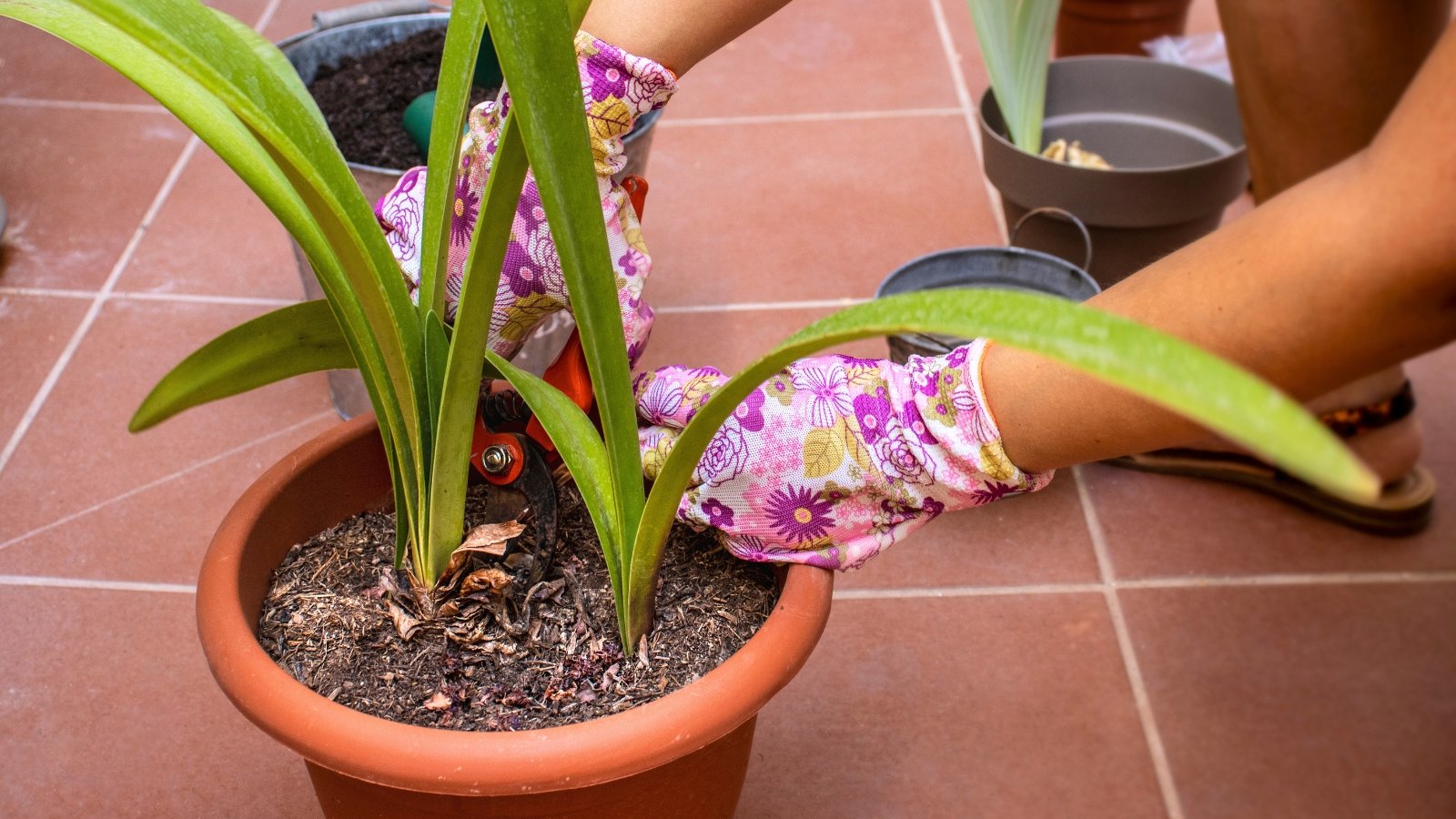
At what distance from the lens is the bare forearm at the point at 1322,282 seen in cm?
50

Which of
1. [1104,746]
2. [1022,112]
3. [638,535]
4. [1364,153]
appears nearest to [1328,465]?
[1364,153]

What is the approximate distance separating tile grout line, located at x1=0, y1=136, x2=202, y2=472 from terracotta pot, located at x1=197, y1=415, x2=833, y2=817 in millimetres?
643

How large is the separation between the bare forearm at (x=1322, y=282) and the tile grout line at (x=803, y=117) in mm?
1184

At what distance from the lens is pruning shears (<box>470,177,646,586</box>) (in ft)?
2.45

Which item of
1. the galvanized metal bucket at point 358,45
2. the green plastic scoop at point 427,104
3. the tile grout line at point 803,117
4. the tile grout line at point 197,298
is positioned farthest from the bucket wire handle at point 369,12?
the tile grout line at point 803,117

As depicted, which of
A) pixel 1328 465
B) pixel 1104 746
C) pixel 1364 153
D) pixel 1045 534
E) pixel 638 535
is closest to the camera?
pixel 1328 465

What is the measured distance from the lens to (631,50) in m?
0.75

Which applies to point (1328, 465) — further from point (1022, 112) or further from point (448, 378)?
point (1022, 112)

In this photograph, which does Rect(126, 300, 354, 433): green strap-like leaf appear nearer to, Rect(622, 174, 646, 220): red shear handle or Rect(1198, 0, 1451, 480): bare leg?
Rect(622, 174, 646, 220): red shear handle

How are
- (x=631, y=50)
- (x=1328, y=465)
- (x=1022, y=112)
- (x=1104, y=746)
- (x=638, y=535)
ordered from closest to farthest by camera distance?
(x=1328, y=465), (x=638, y=535), (x=631, y=50), (x=1104, y=746), (x=1022, y=112)

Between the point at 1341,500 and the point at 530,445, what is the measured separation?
787 mm

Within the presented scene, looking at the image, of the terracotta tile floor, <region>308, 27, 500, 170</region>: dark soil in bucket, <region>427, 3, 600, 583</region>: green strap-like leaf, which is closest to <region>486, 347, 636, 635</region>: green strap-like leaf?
<region>427, 3, 600, 583</region>: green strap-like leaf

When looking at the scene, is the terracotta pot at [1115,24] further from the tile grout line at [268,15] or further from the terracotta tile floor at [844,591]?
the tile grout line at [268,15]

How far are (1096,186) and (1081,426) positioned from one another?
2.21 ft
